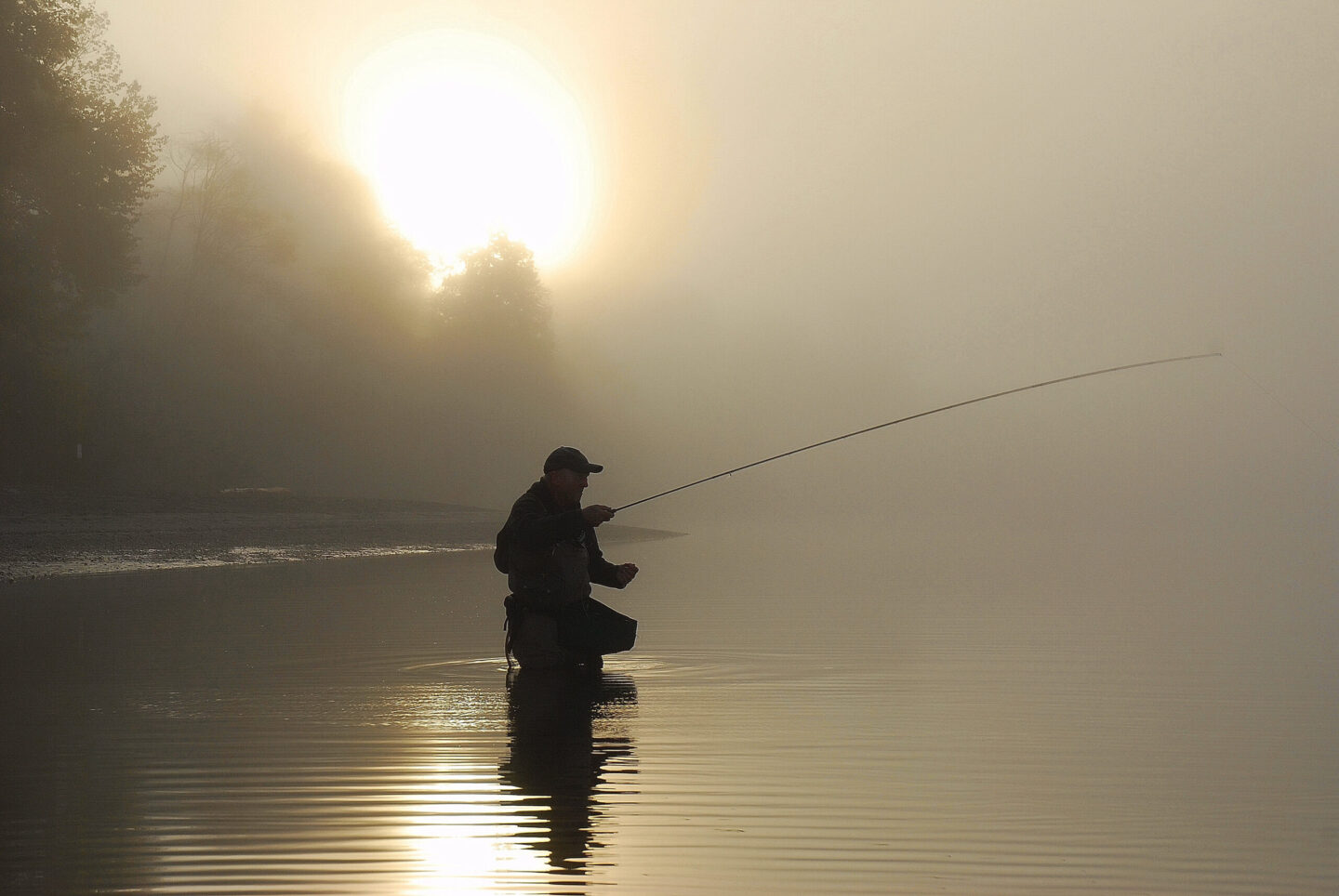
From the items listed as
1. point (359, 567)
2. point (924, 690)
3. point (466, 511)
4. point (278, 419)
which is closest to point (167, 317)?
point (278, 419)

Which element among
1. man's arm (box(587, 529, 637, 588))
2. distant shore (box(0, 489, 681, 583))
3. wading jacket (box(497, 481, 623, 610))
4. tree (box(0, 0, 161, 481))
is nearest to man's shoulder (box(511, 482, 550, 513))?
wading jacket (box(497, 481, 623, 610))

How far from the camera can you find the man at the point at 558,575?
824cm

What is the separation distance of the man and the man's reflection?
0.69ft

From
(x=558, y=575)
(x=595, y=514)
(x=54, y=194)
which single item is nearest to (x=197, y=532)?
(x=54, y=194)

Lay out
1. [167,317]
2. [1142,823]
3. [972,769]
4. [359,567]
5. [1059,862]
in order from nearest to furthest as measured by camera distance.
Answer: [1059,862]
[1142,823]
[972,769]
[359,567]
[167,317]

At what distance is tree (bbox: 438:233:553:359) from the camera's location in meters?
50.5

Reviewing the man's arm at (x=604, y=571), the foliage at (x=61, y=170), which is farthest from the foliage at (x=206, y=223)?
the man's arm at (x=604, y=571)

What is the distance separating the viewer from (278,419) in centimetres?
4472

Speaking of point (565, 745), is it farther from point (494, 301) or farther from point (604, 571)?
point (494, 301)

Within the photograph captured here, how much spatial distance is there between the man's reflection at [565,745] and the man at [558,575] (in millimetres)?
209

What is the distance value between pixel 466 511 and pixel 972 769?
34711mm

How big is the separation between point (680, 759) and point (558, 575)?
265cm

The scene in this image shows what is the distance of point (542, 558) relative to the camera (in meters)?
8.47

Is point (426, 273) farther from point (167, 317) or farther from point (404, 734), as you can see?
point (404, 734)
